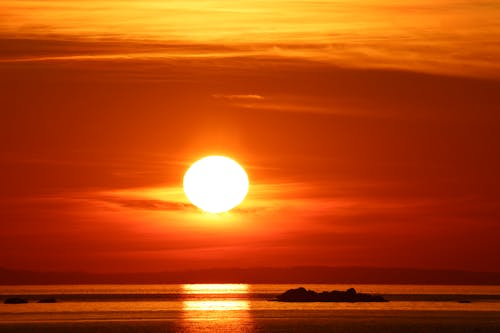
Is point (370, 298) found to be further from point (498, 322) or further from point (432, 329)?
Result: point (432, 329)

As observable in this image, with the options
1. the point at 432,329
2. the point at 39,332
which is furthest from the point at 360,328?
the point at 39,332

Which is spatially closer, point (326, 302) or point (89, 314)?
point (89, 314)

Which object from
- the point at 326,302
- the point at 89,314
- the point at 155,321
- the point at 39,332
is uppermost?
the point at 326,302

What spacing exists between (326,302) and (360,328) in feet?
297

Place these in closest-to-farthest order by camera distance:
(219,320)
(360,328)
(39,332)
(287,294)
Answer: (39,332) < (360,328) < (219,320) < (287,294)

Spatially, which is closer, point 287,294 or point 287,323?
point 287,323

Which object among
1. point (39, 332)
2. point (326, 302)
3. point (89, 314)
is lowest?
point (39, 332)

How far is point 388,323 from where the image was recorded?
104m

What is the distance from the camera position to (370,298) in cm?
18838

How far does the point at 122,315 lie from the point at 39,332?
34.1 metres

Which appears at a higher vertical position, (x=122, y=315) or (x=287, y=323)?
(x=122, y=315)

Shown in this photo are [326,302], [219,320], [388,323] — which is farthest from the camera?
[326,302]

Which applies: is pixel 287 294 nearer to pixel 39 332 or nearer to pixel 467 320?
pixel 467 320

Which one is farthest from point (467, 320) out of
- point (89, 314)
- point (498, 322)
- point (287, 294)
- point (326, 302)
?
point (287, 294)
